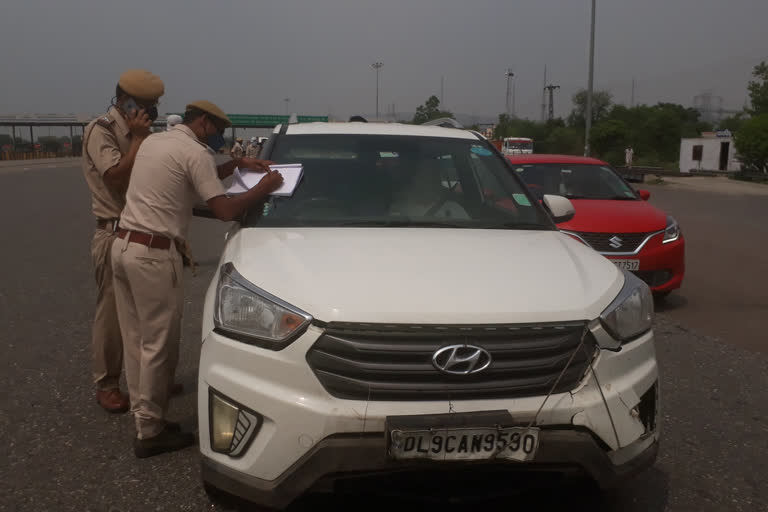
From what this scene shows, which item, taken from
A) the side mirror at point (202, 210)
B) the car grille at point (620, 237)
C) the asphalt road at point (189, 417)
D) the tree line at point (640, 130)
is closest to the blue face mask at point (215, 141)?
the side mirror at point (202, 210)

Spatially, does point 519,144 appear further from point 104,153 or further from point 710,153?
point 104,153

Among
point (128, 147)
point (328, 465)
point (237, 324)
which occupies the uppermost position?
point (128, 147)

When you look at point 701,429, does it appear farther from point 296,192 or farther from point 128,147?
point 128,147

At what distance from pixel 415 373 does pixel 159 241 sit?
5.10 feet

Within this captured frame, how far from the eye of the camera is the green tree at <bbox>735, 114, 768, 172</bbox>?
35.1 m

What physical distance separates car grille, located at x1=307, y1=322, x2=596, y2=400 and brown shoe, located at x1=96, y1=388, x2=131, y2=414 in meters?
2.10

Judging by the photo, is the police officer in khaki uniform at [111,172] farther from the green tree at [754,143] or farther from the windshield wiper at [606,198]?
the green tree at [754,143]

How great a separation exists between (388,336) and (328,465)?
0.46 m

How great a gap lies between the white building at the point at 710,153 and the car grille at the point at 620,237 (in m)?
43.3

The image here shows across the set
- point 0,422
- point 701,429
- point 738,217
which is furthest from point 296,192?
point 738,217

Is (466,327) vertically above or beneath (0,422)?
above

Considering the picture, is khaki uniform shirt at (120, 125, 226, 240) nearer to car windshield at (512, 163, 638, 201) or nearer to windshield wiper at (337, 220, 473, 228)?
windshield wiper at (337, 220, 473, 228)

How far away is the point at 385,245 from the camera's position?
322 cm

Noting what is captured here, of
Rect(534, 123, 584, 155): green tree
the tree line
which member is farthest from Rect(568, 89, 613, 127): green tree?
Rect(534, 123, 584, 155): green tree
